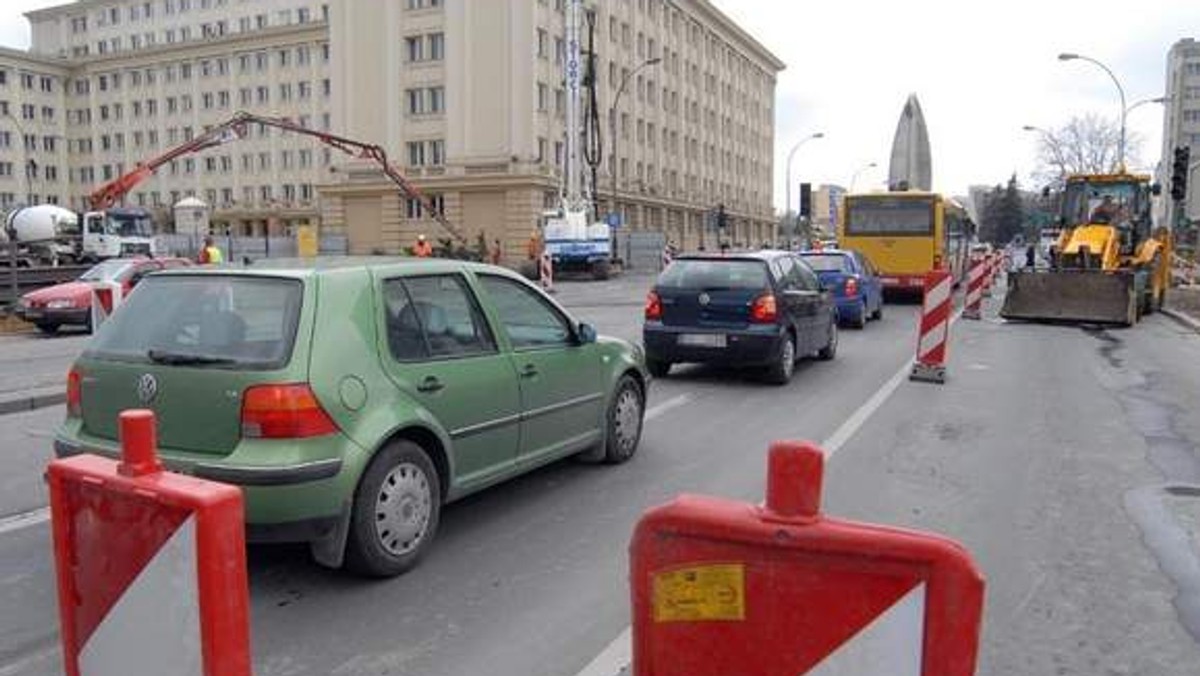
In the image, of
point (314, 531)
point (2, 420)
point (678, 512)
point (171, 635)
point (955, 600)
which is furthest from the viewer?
point (2, 420)

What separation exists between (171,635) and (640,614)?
4.19 feet

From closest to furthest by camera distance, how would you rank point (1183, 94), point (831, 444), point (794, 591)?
point (794, 591) < point (831, 444) < point (1183, 94)

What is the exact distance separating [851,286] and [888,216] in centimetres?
765

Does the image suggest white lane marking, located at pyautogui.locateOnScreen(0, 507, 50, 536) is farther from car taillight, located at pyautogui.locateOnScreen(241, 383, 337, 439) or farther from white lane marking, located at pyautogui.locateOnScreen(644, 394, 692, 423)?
white lane marking, located at pyautogui.locateOnScreen(644, 394, 692, 423)

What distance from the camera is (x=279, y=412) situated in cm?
456

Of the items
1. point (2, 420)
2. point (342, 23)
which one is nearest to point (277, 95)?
point (342, 23)

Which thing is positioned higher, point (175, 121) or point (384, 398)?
point (175, 121)

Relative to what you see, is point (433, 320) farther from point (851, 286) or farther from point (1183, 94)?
point (1183, 94)

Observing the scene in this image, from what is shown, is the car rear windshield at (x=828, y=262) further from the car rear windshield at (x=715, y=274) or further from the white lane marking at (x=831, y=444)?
the car rear windshield at (x=715, y=274)

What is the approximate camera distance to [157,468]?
2.82 meters

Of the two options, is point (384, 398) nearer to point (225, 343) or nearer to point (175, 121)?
point (225, 343)

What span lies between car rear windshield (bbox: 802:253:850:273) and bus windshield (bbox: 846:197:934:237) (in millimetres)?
6766

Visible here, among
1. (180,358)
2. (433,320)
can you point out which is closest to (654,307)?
(433,320)

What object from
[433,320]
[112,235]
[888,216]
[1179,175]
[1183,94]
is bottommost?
[433,320]
